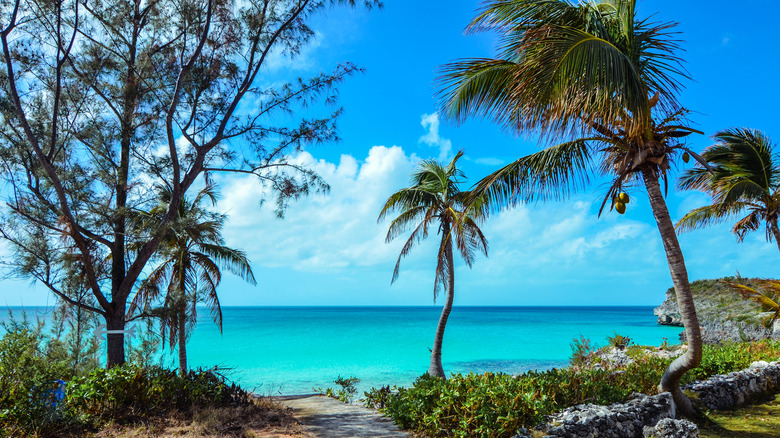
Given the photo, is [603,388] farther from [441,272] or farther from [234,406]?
[441,272]

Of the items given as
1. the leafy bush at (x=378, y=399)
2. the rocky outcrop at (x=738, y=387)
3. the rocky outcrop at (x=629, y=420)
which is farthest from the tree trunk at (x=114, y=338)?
the rocky outcrop at (x=738, y=387)

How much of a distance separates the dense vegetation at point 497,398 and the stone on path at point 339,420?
26cm

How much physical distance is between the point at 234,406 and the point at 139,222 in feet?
16.1

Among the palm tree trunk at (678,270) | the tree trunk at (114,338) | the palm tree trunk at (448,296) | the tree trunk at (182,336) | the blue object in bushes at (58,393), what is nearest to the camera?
the blue object in bushes at (58,393)

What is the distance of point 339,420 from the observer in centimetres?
713

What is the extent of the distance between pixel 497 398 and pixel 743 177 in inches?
392

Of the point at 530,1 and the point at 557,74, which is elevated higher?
the point at 530,1

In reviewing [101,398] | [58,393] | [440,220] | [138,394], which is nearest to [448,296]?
[440,220]

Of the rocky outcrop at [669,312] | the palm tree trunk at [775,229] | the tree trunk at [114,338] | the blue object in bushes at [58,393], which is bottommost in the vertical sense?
the rocky outcrop at [669,312]

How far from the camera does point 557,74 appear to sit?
549 centimetres

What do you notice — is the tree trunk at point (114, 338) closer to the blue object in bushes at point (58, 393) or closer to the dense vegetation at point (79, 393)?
the dense vegetation at point (79, 393)

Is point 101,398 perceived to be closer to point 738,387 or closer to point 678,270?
point 678,270

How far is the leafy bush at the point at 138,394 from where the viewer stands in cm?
628

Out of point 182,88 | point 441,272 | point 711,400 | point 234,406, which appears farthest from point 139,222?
point 711,400
